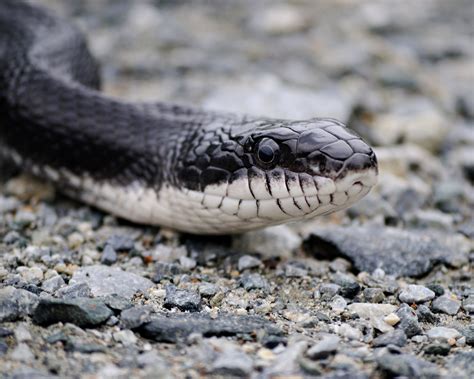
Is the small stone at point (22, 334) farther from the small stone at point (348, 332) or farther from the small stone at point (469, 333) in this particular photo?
the small stone at point (469, 333)

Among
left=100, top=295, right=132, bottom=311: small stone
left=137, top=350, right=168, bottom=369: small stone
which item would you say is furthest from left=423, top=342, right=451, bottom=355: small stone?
left=100, top=295, right=132, bottom=311: small stone

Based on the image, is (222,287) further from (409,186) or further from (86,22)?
(86,22)

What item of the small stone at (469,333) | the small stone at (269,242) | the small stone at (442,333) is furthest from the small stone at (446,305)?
the small stone at (269,242)

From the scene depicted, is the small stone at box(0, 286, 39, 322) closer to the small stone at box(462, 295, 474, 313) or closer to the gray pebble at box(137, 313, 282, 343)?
the gray pebble at box(137, 313, 282, 343)

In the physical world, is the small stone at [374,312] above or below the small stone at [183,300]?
above

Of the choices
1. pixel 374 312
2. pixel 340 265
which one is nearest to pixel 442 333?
pixel 374 312

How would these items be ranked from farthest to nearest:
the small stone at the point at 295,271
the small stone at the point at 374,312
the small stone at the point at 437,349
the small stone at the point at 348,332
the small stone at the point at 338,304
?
1. the small stone at the point at 295,271
2. the small stone at the point at 338,304
3. the small stone at the point at 374,312
4. the small stone at the point at 348,332
5. the small stone at the point at 437,349
